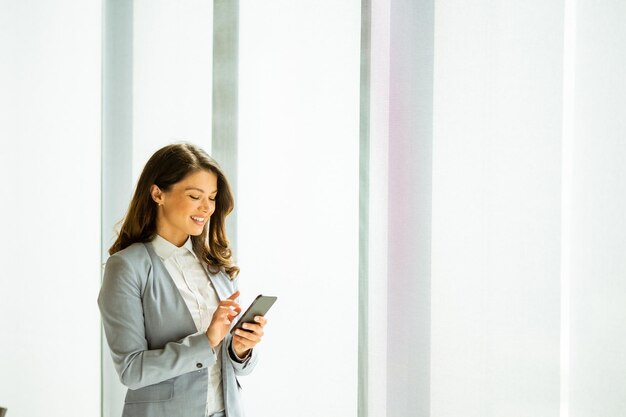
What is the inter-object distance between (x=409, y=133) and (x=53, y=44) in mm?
1830

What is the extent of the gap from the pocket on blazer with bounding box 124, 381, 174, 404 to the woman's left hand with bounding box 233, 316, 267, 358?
21cm

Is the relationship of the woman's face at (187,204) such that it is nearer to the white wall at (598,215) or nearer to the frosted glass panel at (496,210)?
the frosted glass panel at (496,210)

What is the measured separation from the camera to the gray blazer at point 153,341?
150cm

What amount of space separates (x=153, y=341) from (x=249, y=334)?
10.4 inches

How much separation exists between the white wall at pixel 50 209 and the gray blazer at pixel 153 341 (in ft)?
4.43

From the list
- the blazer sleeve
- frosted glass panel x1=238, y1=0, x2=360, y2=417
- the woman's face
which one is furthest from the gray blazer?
frosted glass panel x1=238, y1=0, x2=360, y2=417

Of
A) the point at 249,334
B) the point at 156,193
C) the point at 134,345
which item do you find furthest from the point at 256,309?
the point at 156,193

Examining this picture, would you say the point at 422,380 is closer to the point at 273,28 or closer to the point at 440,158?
the point at 440,158

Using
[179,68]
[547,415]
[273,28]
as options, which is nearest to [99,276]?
[179,68]

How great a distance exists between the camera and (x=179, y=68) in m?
2.61

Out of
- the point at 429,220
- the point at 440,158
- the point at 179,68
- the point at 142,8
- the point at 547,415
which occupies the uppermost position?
the point at 142,8

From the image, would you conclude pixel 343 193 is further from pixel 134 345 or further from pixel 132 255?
pixel 134 345

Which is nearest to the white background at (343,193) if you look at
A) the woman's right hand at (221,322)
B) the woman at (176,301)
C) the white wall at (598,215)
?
the white wall at (598,215)

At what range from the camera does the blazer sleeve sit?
1.49m
